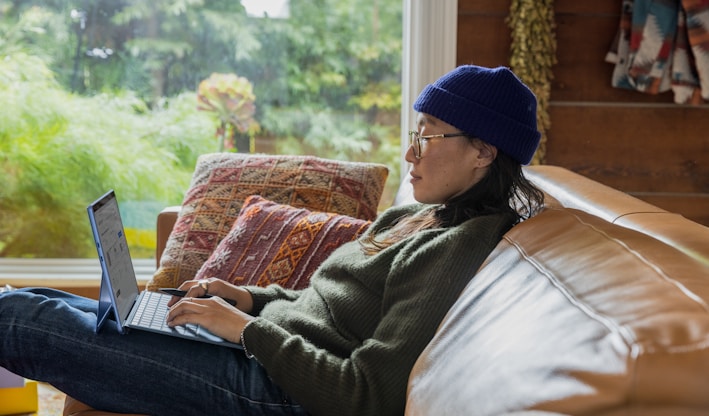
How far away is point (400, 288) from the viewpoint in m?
1.48

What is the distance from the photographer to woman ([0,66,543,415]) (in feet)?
4.60

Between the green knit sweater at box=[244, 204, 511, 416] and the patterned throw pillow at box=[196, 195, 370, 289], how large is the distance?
0.52m

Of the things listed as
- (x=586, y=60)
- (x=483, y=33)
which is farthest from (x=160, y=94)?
(x=586, y=60)

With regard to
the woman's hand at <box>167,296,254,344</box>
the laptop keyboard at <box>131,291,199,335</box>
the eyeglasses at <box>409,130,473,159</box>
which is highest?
the eyeglasses at <box>409,130,473,159</box>

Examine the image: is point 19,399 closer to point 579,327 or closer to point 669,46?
point 579,327

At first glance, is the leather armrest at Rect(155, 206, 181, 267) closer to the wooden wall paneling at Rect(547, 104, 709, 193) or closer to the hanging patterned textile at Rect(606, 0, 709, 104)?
the wooden wall paneling at Rect(547, 104, 709, 193)

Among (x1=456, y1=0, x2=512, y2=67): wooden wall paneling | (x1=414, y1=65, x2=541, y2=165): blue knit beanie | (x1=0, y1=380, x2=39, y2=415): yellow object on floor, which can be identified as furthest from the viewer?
(x1=456, y1=0, x2=512, y2=67): wooden wall paneling

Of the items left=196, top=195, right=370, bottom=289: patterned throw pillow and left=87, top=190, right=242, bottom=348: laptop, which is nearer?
left=87, top=190, right=242, bottom=348: laptop

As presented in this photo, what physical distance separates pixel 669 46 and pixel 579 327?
260cm

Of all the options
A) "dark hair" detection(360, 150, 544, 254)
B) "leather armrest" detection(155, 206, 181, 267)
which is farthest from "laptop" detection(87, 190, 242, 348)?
"leather armrest" detection(155, 206, 181, 267)

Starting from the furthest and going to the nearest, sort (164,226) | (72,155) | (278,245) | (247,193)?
1. (72,155)
2. (164,226)
3. (247,193)
4. (278,245)

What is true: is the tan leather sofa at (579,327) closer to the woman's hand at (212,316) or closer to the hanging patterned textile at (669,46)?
the woman's hand at (212,316)

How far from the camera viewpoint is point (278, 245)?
2.33 metres

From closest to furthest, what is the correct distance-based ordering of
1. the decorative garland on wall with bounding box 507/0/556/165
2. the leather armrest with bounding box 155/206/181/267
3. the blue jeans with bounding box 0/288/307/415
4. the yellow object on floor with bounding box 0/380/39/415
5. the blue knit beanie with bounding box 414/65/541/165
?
the blue jeans with bounding box 0/288/307/415 → the blue knit beanie with bounding box 414/65/541/165 → the yellow object on floor with bounding box 0/380/39/415 → the leather armrest with bounding box 155/206/181/267 → the decorative garland on wall with bounding box 507/0/556/165
